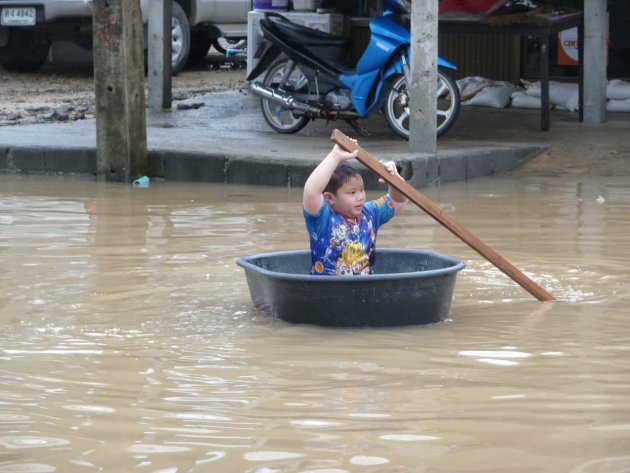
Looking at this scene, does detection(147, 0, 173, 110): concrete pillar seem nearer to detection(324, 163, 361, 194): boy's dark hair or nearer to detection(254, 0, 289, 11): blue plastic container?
detection(254, 0, 289, 11): blue plastic container

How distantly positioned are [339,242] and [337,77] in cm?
621

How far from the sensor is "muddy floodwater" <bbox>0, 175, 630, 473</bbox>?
3.56m

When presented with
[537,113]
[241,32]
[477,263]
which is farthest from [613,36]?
[477,263]

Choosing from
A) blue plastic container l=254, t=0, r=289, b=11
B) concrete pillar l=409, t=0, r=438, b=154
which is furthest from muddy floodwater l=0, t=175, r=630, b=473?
blue plastic container l=254, t=0, r=289, b=11

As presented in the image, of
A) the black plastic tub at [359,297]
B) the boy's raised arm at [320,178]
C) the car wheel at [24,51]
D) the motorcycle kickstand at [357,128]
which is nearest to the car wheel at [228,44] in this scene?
the car wheel at [24,51]

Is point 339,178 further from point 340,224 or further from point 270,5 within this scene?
point 270,5

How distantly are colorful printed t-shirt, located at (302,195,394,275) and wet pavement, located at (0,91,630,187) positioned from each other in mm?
4006

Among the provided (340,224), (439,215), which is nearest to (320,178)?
(340,224)

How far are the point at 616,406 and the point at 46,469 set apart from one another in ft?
5.58

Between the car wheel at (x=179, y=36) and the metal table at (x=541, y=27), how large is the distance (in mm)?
5406

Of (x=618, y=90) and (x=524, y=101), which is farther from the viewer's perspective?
(x=524, y=101)

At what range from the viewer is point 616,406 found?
13.0 feet

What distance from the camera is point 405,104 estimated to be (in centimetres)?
1109

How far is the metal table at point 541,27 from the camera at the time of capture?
11.6 metres
